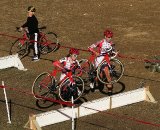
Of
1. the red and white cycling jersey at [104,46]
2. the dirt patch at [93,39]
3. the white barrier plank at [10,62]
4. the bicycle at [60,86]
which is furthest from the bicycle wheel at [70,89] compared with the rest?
the white barrier plank at [10,62]

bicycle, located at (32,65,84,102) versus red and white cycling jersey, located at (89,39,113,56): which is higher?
red and white cycling jersey, located at (89,39,113,56)

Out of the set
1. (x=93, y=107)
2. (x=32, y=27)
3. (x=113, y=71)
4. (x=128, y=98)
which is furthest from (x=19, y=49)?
(x=128, y=98)

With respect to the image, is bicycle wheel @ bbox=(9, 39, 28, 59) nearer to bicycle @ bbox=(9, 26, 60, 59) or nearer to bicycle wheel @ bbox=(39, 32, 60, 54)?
bicycle @ bbox=(9, 26, 60, 59)

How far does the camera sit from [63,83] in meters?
13.2

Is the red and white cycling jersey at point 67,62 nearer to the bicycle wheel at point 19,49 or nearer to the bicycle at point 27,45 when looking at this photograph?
the bicycle at point 27,45

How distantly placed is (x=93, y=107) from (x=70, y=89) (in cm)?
96

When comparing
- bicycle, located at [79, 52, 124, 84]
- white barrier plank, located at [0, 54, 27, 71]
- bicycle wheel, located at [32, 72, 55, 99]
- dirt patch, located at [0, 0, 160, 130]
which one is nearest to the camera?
dirt patch, located at [0, 0, 160, 130]

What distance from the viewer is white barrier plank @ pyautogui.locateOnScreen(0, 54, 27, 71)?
658 inches

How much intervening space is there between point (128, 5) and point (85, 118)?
1339cm

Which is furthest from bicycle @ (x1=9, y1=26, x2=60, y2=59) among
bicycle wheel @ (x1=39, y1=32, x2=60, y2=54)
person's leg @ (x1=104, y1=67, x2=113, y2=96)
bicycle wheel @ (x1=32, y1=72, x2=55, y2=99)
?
person's leg @ (x1=104, y1=67, x2=113, y2=96)

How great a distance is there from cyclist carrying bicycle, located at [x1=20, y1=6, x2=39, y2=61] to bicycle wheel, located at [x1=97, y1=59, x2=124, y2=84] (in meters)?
3.87

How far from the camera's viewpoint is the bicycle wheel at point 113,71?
46.5ft

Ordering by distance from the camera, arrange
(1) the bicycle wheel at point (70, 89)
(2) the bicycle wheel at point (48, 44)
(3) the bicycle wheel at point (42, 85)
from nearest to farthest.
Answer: (1) the bicycle wheel at point (70, 89) → (3) the bicycle wheel at point (42, 85) → (2) the bicycle wheel at point (48, 44)

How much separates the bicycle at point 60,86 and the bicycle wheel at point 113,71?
3.26ft
